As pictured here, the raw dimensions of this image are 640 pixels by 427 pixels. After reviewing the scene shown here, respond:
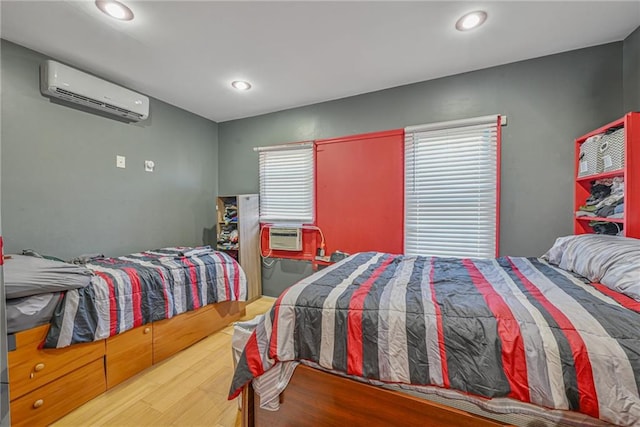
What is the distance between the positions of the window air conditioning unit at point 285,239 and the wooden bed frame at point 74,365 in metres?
1.35

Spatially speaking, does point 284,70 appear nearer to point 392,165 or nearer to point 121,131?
point 392,165

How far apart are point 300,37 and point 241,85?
3.33ft

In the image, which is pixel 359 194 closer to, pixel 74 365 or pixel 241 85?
pixel 241 85

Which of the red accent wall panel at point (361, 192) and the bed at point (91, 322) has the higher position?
the red accent wall panel at point (361, 192)

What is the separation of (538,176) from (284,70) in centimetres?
251

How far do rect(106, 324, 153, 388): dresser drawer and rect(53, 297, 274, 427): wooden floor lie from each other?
6cm

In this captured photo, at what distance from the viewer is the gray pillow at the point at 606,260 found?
46.0 inches

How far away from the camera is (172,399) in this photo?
166 cm

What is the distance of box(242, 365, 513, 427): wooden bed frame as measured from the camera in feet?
3.23

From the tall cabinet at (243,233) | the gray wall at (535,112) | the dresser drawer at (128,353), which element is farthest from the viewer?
the tall cabinet at (243,233)

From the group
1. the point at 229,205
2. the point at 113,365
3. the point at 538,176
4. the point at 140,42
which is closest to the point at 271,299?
the point at 229,205

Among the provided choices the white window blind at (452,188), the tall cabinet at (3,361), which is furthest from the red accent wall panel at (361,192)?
the tall cabinet at (3,361)

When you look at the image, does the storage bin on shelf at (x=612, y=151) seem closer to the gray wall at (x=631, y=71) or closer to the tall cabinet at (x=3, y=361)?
the gray wall at (x=631, y=71)

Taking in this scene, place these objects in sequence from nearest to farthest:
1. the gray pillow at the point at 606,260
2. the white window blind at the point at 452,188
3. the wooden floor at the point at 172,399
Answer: the gray pillow at the point at 606,260
the wooden floor at the point at 172,399
the white window blind at the point at 452,188
